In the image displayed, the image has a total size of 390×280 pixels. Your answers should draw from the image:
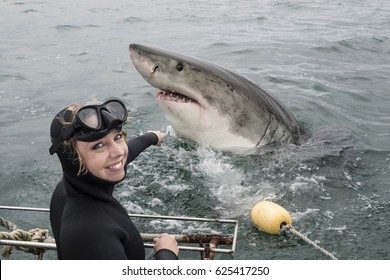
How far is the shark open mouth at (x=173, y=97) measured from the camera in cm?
438

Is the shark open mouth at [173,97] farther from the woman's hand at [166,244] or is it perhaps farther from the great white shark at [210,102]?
the woman's hand at [166,244]

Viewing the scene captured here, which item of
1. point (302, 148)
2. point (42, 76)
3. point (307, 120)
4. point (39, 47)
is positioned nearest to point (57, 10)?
point (39, 47)

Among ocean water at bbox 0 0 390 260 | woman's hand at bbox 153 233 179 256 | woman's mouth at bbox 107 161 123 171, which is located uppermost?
woman's mouth at bbox 107 161 123 171

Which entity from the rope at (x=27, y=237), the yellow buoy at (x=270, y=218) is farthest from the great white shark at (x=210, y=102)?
the rope at (x=27, y=237)

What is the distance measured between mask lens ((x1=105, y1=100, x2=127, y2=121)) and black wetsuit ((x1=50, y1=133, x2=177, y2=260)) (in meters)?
0.36

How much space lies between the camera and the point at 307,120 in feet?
23.0

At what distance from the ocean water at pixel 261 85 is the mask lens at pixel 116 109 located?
1.47m

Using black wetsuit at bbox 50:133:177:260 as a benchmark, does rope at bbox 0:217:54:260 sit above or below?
below

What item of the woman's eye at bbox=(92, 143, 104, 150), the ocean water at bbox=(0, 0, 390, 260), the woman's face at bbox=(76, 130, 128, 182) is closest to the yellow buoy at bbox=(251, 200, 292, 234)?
the ocean water at bbox=(0, 0, 390, 260)

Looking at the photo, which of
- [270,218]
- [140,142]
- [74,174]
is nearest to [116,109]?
[74,174]

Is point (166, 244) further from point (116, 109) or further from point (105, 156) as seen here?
point (116, 109)

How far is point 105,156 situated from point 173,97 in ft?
6.55

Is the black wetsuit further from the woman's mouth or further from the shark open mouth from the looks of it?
the shark open mouth

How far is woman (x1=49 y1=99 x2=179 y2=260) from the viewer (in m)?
2.31
